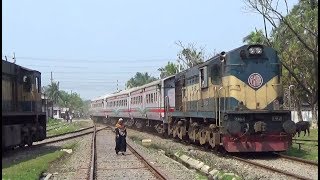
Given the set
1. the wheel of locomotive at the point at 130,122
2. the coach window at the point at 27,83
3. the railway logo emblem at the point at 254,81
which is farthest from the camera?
the wheel of locomotive at the point at 130,122

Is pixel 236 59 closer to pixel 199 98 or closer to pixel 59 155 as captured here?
pixel 199 98

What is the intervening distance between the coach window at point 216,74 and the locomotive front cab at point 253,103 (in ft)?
1.45

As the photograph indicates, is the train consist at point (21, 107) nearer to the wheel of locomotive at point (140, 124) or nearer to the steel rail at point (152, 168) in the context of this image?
the steel rail at point (152, 168)

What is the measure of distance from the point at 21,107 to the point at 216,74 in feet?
29.8

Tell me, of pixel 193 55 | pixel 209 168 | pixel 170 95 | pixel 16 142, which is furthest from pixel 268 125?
pixel 193 55

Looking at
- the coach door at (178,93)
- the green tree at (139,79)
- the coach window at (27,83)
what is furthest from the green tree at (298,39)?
the green tree at (139,79)

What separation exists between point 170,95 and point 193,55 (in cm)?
3690

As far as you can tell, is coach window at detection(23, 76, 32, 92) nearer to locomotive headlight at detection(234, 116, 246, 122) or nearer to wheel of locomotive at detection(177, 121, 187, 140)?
wheel of locomotive at detection(177, 121, 187, 140)

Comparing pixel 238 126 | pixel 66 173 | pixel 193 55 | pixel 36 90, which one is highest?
pixel 193 55

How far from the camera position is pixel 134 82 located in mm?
158500

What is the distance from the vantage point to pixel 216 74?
17.7 m

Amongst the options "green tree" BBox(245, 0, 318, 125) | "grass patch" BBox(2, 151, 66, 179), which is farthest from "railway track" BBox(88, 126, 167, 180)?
"green tree" BBox(245, 0, 318, 125)

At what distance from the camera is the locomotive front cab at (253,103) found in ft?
51.7

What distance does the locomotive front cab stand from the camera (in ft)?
51.7
